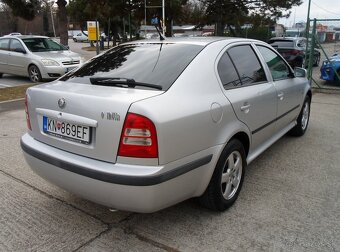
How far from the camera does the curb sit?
7.76 meters

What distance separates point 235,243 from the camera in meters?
2.80

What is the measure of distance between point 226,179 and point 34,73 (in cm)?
990

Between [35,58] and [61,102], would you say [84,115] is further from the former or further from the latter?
[35,58]

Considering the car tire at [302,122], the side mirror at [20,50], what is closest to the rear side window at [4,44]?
the side mirror at [20,50]

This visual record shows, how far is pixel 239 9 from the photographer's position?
80.6 feet

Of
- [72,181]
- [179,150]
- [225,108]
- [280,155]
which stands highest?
[225,108]

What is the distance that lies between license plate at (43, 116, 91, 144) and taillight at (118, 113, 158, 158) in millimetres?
329

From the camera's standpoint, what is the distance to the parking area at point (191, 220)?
2799 millimetres

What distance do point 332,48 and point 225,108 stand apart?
32.0 ft

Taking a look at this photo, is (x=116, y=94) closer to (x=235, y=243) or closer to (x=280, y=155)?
(x=235, y=243)

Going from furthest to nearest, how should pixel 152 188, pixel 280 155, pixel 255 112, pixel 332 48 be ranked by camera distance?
pixel 332 48 < pixel 280 155 < pixel 255 112 < pixel 152 188

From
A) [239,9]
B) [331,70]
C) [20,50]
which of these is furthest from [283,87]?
[239,9]

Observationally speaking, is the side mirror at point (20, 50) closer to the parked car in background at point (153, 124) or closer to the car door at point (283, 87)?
the parked car in background at point (153, 124)

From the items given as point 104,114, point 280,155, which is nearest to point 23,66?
point 280,155
